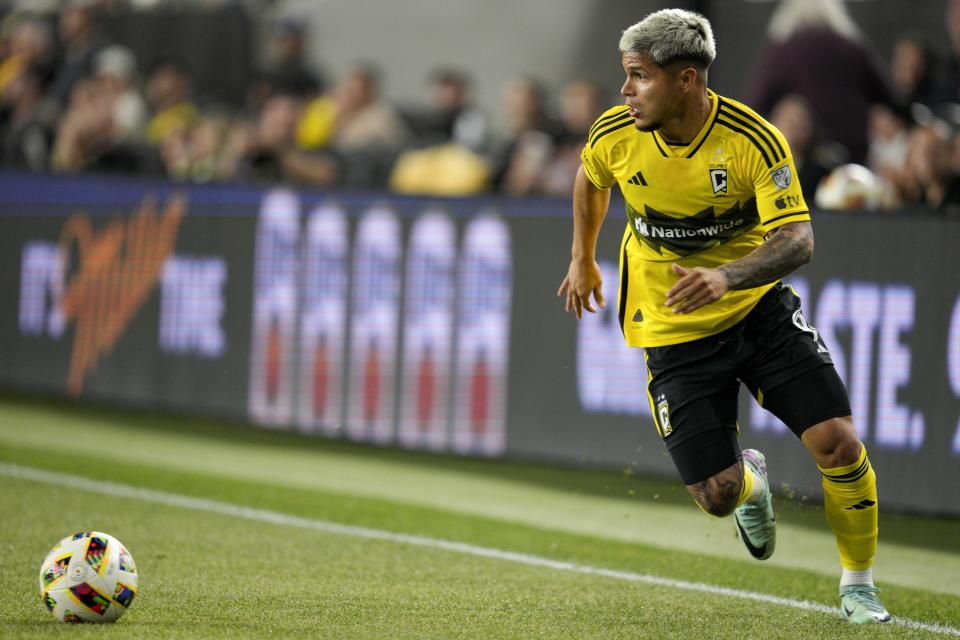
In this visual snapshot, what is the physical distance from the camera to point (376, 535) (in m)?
7.81

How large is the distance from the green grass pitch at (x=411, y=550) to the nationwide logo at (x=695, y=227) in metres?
1.47

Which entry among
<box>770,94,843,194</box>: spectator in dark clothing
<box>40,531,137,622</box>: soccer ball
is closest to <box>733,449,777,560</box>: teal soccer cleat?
<box>40,531,137,622</box>: soccer ball

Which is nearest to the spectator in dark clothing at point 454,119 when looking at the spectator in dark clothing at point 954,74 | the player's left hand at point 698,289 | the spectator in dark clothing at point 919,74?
the spectator in dark clothing at point 919,74

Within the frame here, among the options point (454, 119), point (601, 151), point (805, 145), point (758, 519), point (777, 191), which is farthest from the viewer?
point (454, 119)

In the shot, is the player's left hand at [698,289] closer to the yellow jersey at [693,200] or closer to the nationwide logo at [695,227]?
the yellow jersey at [693,200]

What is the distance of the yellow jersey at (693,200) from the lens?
5.55 metres

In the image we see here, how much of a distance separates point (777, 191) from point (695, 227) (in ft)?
1.36

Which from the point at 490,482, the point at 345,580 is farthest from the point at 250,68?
the point at 345,580

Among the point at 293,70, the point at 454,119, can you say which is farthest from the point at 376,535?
the point at 293,70

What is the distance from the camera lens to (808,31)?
11.7 meters

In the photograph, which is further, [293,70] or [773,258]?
[293,70]

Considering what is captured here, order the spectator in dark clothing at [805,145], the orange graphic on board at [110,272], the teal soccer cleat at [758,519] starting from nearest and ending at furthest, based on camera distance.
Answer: the teal soccer cleat at [758,519] → the spectator in dark clothing at [805,145] → the orange graphic on board at [110,272]

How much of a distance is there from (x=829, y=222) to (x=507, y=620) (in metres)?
4.00

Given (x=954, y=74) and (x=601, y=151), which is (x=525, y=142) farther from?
(x=601, y=151)
